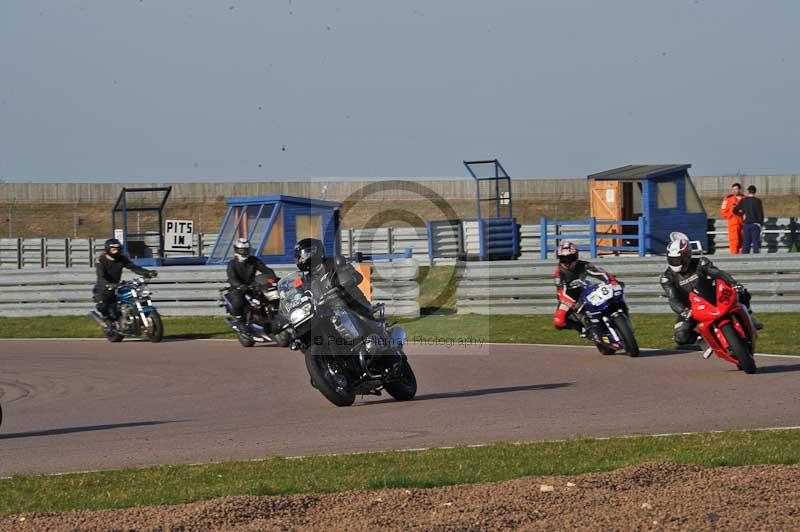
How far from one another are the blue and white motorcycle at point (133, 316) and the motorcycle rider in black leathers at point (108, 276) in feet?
0.29

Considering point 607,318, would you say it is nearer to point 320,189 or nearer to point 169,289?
point 169,289

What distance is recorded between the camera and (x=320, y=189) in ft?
209

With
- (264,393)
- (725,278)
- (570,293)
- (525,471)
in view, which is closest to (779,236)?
(570,293)

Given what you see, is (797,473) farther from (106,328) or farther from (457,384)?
(106,328)

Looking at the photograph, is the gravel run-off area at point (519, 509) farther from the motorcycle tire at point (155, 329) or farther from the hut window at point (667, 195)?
the hut window at point (667, 195)

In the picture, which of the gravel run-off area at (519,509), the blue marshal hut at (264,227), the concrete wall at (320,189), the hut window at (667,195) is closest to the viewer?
the gravel run-off area at (519,509)

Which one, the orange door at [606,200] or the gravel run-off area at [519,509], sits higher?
the orange door at [606,200]

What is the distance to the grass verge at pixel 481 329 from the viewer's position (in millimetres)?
19016

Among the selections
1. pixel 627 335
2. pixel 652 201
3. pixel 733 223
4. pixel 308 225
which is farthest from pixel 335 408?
pixel 652 201

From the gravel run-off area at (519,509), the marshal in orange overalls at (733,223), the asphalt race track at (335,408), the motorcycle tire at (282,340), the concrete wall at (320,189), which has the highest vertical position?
the concrete wall at (320,189)

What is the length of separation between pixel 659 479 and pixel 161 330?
47.6ft

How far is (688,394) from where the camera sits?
41.3 feet

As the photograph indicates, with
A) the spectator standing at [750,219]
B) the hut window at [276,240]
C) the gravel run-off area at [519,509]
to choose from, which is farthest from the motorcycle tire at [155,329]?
the gravel run-off area at [519,509]

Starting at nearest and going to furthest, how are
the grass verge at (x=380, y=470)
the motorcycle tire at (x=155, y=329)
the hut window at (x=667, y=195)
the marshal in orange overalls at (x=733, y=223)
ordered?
the grass verge at (x=380, y=470) → the motorcycle tire at (x=155, y=329) → the marshal in orange overalls at (x=733, y=223) → the hut window at (x=667, y=195)
